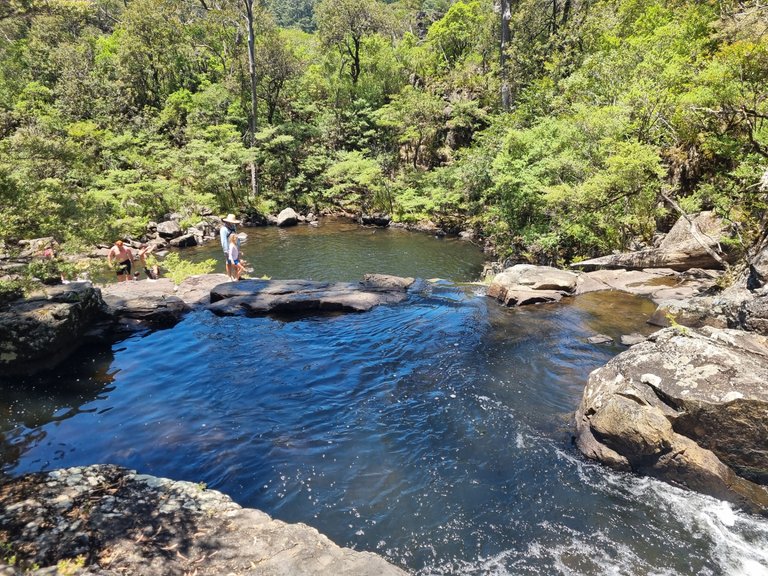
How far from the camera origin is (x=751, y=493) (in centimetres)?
545

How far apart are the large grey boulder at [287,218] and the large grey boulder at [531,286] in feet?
66.1

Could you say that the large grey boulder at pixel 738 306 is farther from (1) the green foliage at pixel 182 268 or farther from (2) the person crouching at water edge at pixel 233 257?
(1) the green foliage at pixel 182 268

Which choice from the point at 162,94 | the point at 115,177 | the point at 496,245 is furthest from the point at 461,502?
the point at 162,94

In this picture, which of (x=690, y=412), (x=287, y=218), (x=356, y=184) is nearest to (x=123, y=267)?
(x=287, y=218)

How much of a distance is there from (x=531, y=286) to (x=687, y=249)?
493 cm

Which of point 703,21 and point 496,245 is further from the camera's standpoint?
point 496,245

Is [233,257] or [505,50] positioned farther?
[505,50]

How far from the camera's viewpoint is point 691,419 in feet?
19.3

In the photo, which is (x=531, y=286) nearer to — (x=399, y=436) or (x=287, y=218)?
(x=399, y=436)

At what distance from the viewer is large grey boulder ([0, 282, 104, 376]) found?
8227 millimetres

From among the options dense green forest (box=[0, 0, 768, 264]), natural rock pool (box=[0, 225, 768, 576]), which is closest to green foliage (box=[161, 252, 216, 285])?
dense green forest (box=[0, 0, 768, 264])

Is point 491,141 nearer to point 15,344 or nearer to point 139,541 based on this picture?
point 15,344

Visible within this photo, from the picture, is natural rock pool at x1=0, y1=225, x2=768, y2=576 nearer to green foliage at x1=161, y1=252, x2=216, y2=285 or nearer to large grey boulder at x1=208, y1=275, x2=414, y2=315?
large grey boulder at x1=208, y1=275, x2=414, y2=315

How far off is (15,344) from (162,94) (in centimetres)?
3847
